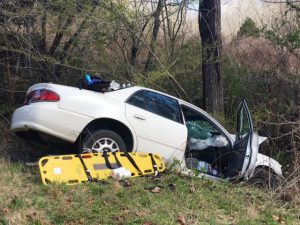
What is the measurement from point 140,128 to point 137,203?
5.76 feet

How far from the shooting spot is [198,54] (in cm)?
1123

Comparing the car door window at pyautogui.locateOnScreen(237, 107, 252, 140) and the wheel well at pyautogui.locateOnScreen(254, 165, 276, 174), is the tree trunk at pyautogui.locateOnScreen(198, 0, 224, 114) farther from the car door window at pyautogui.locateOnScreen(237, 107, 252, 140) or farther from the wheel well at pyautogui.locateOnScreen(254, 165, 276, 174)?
the wheel well at pyautogui.locateOnScreen(254, 165, 276, 174)

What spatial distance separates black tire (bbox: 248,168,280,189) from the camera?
7.10 m

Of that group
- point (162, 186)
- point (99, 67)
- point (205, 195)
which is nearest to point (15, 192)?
point (162, 186)

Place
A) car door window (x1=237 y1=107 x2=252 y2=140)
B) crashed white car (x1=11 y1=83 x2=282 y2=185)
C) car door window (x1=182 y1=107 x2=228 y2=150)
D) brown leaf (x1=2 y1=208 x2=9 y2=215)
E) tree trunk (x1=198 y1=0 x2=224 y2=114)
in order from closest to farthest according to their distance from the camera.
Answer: brown leaf (x1=2 y1=208 x2=9 y2=215), crashed white car (x1=11 y1=83 x2=282 y2=185), car door window (x1=237 y1=107 x2=252 y2=140), car door window (x1=182 y1=107 x2=228 y2=150), tree trunk (x1=198 y1=0 x2=224 y2=114)

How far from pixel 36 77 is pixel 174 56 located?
122 inches

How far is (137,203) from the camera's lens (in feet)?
19.5

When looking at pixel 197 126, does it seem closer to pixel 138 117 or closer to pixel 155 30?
pixel 138 117

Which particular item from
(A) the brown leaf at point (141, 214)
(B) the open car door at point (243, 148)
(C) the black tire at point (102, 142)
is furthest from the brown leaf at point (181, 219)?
(C) the black tire at point (102, 142)

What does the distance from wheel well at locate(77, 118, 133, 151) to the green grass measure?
2.50 ft

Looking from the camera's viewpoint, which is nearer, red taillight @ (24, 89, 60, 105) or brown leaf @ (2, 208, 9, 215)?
brown leaf @ (2, 208, 9, 215)

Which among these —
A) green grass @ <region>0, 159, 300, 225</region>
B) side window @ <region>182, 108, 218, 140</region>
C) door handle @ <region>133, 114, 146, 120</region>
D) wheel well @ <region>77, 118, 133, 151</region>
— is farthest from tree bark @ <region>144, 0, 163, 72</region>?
green grass @ <region>0, 159, 300, 225</region>

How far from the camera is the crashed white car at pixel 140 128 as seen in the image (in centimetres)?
704

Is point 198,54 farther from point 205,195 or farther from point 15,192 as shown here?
point 15,192
